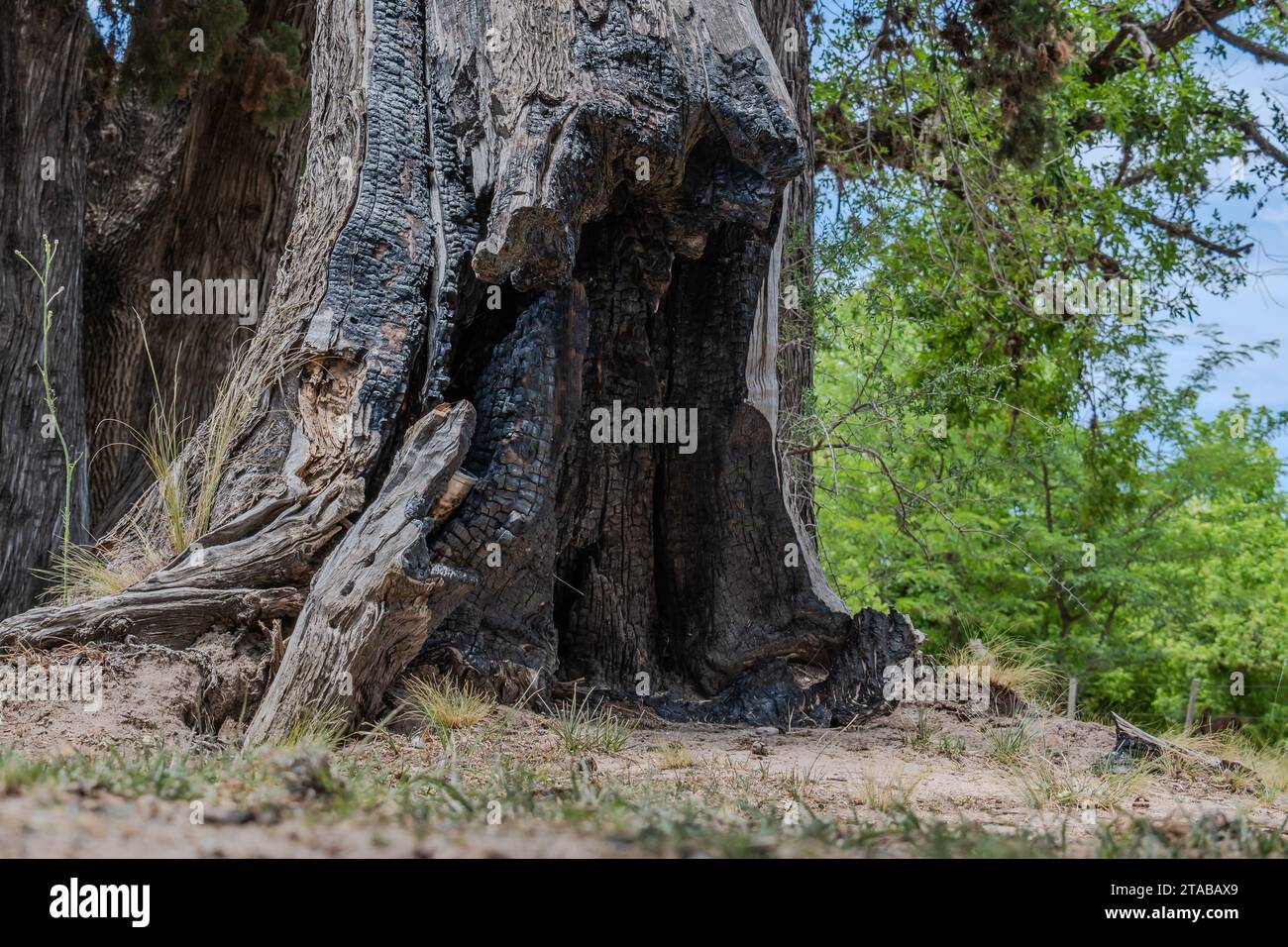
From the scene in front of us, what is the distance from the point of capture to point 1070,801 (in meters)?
3.71

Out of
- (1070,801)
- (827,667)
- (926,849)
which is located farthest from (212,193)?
(926,849)

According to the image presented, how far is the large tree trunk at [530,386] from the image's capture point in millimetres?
4547

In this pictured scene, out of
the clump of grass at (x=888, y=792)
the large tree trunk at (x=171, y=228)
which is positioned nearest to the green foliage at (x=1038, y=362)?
the clump of grass at (x=888, y=792)

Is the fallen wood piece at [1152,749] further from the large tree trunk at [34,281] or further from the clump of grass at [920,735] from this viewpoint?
the large tree trunk at [34,281]

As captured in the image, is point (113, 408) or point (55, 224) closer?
point (55, 224)

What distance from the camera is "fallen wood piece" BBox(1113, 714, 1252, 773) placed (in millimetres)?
4711

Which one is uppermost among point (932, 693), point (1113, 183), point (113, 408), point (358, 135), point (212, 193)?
point (1113, 183)

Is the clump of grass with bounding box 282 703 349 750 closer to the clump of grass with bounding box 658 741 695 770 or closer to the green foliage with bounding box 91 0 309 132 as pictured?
the clump of grass with bounding box 658 741 695 770

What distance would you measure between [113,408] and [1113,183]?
9.29m

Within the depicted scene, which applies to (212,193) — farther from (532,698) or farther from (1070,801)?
(1070,801)

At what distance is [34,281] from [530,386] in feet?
15.1

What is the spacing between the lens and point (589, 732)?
4422 millimetres

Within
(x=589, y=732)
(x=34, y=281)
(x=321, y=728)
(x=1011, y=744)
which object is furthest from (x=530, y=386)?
(x=34, y=281)

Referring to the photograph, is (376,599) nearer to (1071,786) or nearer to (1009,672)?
(1071,786)
